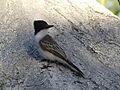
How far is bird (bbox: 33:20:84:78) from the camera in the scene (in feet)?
16.0

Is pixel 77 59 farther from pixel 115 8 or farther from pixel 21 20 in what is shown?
pixel 115 8

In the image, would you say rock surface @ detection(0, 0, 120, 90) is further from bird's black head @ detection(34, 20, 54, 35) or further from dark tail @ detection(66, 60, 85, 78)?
bird's black head @ detection(34, 20, 54, 35)

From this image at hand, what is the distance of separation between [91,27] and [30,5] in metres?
0.91

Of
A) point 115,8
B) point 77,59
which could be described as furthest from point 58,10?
point 115,8

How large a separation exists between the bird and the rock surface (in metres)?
0.10

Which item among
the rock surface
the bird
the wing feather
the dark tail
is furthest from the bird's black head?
the dark tail

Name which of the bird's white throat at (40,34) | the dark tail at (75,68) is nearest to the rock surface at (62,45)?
the dark tail at (75,68)

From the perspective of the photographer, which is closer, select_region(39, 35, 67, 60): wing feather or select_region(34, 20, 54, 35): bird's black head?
select_region(39, 35, 67, 60): wing feather

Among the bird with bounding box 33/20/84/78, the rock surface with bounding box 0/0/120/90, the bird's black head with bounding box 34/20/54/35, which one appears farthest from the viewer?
the bird's black head with bounding box 34/20/54/35

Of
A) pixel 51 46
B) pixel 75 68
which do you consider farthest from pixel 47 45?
pixel 75 68

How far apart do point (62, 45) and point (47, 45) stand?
0.27 meters

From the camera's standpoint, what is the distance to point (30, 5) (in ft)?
19.8

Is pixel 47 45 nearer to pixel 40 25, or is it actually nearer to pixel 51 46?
pixel 51 46

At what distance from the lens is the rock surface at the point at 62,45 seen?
452 cm
